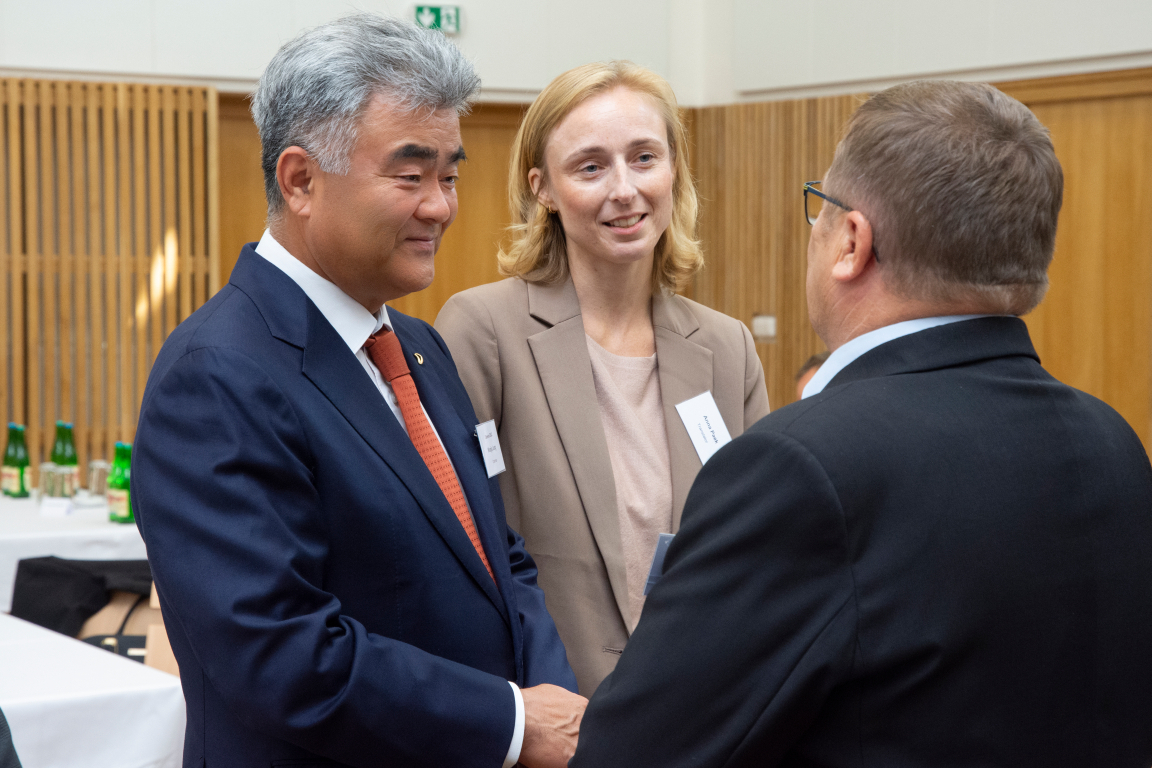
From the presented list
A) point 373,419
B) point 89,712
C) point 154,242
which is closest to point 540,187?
point 373,419

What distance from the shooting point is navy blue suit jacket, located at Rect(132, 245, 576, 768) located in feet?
3.73

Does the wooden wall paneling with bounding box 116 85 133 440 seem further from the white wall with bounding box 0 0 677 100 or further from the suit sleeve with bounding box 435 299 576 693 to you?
the suit sleeve with bounding box 435 299 576 693

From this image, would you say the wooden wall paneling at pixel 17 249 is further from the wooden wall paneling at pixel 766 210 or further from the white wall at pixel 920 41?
the white wall at pixel 920 41

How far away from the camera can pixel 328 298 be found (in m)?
1.38

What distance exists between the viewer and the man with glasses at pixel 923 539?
889 millimetres

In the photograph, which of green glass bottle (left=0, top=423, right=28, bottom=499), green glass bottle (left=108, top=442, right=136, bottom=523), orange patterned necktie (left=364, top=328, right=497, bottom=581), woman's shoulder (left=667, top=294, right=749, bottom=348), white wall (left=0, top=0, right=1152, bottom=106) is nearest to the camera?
orange patterned necktie (left=364, top=328, right=497, bottom=581)

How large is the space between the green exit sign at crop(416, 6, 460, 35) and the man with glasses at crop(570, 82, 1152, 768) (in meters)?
4.90

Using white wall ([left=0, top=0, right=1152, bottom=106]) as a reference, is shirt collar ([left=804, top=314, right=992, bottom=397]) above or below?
below

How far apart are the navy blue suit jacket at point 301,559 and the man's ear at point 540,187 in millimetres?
762

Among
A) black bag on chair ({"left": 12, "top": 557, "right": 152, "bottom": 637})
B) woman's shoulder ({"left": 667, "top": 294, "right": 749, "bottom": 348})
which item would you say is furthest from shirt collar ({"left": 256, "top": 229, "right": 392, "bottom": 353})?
black bag on chair ({"left": 12, "top": 557, "right": 152, "bottom": 637})

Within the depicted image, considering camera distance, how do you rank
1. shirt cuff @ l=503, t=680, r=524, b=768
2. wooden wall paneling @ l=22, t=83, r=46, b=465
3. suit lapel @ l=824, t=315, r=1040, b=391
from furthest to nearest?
wooden wall paneling @ l=22, t=83, r=46, b=465 → shirt cuff @ l=503, t=680, r=524, b=768 → suit lapel @ l=824, t=315, r=1040, b=391

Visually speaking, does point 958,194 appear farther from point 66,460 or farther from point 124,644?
point 66,460

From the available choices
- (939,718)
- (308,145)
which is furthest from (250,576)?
(939,718)

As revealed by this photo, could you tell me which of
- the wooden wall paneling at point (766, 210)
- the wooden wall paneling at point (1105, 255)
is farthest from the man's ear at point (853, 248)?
the wooden wall paneling at point (766, 210)
